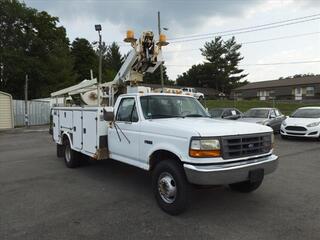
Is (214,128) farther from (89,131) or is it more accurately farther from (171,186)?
(89,131)

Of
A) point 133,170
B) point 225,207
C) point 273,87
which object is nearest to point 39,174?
point 133,170

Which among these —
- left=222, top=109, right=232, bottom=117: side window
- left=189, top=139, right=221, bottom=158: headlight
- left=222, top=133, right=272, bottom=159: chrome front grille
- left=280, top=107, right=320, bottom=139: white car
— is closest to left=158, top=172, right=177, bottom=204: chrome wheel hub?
left=189, top=139, right=221, bottom=158: headlight

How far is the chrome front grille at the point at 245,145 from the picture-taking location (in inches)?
181

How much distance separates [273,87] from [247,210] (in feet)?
199

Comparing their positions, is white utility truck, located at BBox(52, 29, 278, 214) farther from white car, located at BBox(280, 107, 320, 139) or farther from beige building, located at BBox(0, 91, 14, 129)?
beige building, located at BBox(0, 91, 14, 129)

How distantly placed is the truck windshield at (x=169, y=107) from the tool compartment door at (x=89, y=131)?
1447 millimetres

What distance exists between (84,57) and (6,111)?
3519 cm

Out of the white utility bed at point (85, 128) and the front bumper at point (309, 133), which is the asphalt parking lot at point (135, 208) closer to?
the white utility bed at point (85, 128)

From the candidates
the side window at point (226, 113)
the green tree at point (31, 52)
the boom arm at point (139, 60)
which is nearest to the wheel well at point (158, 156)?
the boom arm at point (139, 60)

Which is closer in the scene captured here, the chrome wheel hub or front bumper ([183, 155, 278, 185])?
front bumper ([183, 155, 278, 185])

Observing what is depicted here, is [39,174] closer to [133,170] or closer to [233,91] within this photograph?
[133,170]

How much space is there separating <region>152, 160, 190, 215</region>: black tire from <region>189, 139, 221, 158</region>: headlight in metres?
0.43

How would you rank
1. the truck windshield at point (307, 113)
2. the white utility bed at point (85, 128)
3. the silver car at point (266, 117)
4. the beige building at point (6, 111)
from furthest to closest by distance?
the beige building at point (6, 111) < the silver car at point (266, 117) < the truck windshield at point (307, 113) < the white utility bed at point (85, 128)

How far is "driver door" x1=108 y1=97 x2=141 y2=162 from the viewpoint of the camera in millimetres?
5734
